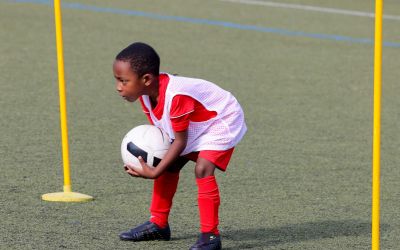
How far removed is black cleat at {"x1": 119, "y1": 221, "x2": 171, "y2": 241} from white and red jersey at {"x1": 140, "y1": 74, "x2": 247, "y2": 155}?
1.61 feet

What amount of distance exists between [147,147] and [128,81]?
1.24 feet

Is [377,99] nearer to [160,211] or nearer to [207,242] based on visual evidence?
[207,242]

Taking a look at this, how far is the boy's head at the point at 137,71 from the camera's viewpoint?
5457mm

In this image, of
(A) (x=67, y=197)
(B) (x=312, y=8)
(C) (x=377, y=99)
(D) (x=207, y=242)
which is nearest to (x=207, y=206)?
(D) (x=207, y=242)

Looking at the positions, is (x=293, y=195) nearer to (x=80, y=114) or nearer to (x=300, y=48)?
(x=80, y=114)

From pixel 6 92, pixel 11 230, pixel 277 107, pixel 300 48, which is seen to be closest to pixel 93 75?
pixel 6 92

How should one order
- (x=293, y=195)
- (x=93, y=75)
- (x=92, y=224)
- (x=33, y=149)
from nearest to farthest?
1. (x=92, y=224)
2. (x=293, y=195)
3. (x=33, y=149)
4. (x=93, y=75)

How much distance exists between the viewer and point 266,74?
1206cm

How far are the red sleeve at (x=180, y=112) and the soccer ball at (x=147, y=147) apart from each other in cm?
19

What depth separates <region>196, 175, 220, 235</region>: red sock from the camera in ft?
18.1

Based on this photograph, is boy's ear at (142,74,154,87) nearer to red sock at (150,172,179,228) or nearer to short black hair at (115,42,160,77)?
short black hair at (115,42,160,77)

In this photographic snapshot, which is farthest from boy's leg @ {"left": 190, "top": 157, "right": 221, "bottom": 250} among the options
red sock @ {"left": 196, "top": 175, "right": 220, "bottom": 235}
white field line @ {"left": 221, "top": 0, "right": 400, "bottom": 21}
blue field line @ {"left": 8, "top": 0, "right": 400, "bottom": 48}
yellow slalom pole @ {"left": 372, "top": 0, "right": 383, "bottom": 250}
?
white field line @ {"left": 221, "top": 0, "right": 400, "bottom": 21}

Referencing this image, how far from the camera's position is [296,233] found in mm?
6074

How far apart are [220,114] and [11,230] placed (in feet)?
4.52
